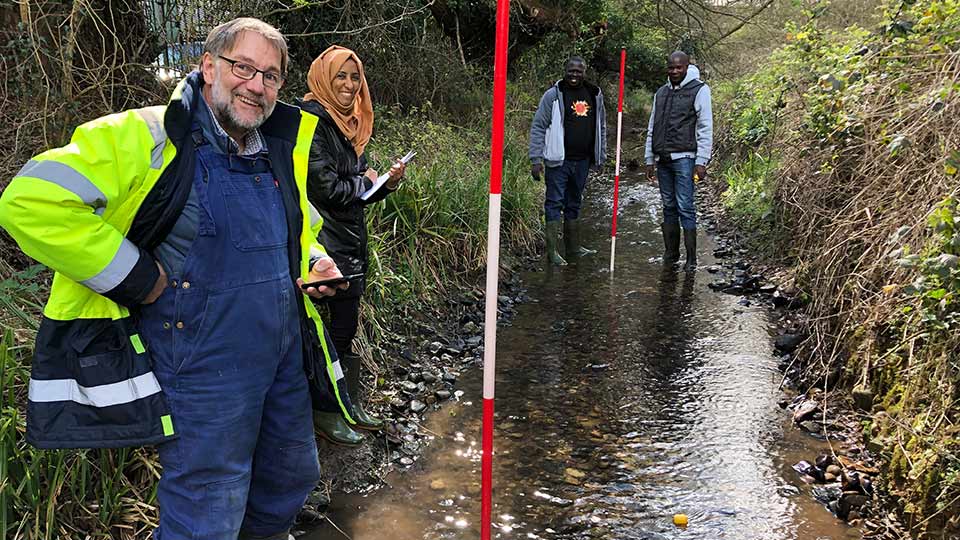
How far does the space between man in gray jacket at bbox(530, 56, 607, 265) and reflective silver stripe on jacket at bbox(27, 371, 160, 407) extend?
5818mm

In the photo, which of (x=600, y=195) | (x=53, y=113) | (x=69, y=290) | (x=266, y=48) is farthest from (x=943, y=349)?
(x=600, y=195)

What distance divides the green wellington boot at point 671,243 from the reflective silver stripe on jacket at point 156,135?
21.0 ft

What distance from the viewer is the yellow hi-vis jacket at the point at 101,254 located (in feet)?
6.02

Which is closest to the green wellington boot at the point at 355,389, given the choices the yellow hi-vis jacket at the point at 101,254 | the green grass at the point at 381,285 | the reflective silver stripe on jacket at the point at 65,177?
the green grass at the point at 381,285

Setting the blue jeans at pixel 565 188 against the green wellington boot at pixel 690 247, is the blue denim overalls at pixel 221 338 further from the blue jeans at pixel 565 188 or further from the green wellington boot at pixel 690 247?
the green wellington boot at pixel 690 247

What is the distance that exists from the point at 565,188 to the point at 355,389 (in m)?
4.52

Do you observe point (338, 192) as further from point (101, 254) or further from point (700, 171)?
point (700, 171)

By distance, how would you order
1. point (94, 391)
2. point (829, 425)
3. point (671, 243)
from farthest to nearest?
point (671, 243)
point (829, 425)
point (94, 391)

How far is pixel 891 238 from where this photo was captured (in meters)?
3.66

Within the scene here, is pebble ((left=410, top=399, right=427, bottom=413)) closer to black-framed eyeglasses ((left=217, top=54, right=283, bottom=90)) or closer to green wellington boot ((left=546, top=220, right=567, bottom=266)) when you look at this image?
black-framed eyeglasses ((left=217, top=54, right=283, bottom=90))

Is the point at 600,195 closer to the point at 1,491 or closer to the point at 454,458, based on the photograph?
the point at 454,458

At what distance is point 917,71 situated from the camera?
4.40 metres

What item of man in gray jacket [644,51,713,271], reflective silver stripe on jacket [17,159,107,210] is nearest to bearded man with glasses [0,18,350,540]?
reflective silver stripe on jacket [17,159,107,210]

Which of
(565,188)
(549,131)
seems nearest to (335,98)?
(549,131)
